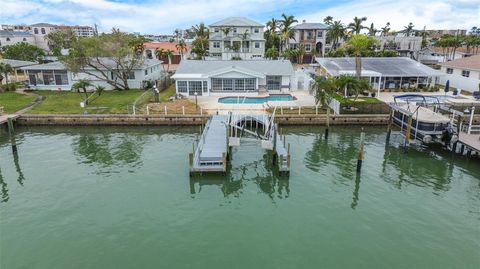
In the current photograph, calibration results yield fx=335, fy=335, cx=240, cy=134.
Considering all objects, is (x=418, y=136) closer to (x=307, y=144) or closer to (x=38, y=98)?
(x=307, y=144)

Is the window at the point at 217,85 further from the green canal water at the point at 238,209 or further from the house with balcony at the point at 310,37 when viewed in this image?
the house with balcony at the point at 310,37

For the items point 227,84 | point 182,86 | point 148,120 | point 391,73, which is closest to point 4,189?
point 148,120

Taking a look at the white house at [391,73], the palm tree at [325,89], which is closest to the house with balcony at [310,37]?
the white house at [391,73]

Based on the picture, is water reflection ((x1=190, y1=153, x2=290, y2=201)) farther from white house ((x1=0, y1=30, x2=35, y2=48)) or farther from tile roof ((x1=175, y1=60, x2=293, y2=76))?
white house ((x1=0, y1=30, x2=35, y2=48))

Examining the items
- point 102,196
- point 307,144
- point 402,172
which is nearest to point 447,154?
point 402,172

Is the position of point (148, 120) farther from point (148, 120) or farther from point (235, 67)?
point (235, 67)

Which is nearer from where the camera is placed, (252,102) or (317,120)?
(317,120)
